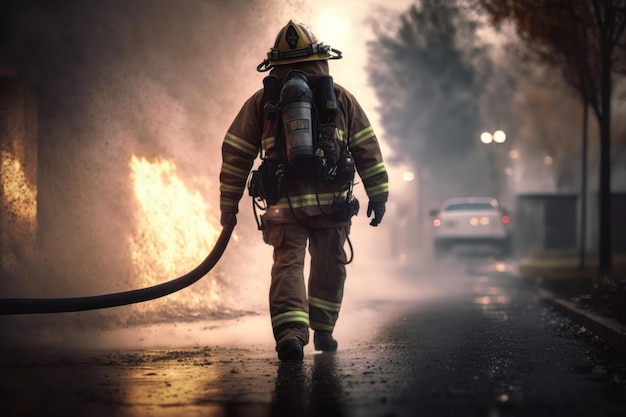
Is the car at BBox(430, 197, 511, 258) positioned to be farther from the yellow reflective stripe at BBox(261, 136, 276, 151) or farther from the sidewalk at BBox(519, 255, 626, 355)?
the yellow reflective stripe at BBox(261, 136, 276, 151)

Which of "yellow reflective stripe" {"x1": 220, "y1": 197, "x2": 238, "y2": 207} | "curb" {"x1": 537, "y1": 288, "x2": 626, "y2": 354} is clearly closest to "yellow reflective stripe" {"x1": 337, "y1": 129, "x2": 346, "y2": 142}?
"yellow reflective stripe" {"x1": 220, "y1": 197, "x2": 238, "y2": 207}

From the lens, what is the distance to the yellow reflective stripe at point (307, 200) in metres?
6.86

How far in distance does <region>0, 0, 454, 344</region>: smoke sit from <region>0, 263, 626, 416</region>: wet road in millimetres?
1622

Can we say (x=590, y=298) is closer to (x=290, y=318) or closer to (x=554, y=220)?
(x=290, y=318)

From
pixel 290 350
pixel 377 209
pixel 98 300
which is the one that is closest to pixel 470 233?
pixel 377 209

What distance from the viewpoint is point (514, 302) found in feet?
40.3

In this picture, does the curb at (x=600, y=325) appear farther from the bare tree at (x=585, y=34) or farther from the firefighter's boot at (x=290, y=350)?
the bare tree at (x=585, y=34)

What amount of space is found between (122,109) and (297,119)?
15.3 feet

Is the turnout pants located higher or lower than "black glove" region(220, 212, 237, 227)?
lower

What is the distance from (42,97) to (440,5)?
413 inches

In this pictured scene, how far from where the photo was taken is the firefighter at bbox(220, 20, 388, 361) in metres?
6.67

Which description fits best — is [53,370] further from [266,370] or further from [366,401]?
[366,401]

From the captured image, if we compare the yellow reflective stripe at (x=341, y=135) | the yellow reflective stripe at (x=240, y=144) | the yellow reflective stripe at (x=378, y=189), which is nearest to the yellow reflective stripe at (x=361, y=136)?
the yellow reflective stripe at (x=341, y=135)

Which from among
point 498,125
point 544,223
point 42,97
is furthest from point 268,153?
point 498,125
